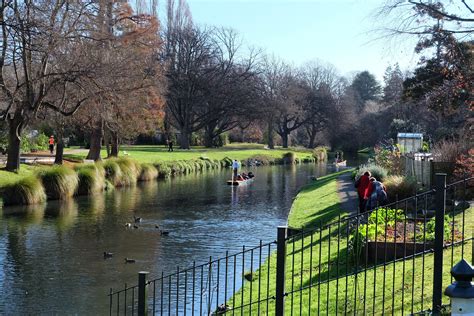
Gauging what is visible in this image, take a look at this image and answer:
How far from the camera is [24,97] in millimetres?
33156

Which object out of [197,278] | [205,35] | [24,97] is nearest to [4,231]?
[197,278]

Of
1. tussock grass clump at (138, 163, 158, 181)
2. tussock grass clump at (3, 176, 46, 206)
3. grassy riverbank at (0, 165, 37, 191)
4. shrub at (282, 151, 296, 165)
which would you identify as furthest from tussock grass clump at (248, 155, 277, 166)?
tussock grass clump at (3, 176, 46, 206)

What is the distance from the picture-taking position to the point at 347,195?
1047 inches

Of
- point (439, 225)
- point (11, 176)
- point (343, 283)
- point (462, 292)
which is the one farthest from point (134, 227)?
point (462, 292)

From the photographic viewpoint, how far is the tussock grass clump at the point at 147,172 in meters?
43.6

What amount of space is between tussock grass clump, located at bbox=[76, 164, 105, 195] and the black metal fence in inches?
729

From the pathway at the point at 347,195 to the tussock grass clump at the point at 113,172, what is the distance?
13429mm

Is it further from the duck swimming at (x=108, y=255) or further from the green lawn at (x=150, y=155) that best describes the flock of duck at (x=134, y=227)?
the green lawn at (x=150, y=155)

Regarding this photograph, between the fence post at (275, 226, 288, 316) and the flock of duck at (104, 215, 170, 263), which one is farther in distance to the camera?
the flock of duck at (104, 215, 170, 263)

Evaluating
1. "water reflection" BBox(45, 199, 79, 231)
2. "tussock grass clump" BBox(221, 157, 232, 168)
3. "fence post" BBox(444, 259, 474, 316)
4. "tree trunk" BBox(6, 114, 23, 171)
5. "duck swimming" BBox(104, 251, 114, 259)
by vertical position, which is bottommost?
"duck swimming" BBox(104, 251, 114, 259)

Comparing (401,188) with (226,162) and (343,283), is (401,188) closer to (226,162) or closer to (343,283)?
(343,283)

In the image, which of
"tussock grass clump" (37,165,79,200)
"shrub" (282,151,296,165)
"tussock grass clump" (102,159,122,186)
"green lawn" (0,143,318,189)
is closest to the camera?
"tussock grass clump" (37,165,79,200)

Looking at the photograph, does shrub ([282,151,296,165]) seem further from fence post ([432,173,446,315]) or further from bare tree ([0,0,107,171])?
fence post ([432,173,446,315])

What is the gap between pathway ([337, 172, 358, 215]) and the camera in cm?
2172
